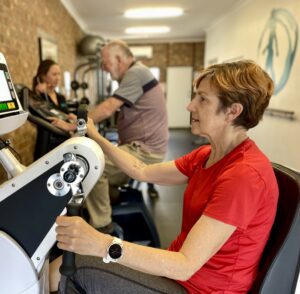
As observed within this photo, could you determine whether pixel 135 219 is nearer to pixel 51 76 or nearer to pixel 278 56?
pixel 51 76

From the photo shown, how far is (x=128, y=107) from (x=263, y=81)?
1.51 m

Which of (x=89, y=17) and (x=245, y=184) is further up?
(x=89, y=17)

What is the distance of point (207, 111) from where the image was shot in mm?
1065

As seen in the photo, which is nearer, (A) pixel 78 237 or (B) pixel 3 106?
(A) pixel 78 237

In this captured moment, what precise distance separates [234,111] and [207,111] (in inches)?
3.8

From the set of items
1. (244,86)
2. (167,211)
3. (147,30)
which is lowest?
(167,211)

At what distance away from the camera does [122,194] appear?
243cm

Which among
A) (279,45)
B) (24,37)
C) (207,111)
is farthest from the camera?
(279,45)

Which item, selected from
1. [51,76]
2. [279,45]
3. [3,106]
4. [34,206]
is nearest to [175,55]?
[279,45]

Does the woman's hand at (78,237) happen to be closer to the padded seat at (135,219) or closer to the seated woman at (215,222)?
the seated woman at (215,222)

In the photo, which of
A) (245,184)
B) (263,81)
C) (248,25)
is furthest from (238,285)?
(248,25)

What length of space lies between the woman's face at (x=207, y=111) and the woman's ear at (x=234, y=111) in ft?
0.07

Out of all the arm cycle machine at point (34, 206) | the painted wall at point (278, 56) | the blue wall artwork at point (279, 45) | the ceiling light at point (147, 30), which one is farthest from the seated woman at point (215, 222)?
the ceiling light at point (147, 30)

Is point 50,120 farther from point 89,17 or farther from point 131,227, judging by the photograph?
point 89,17
